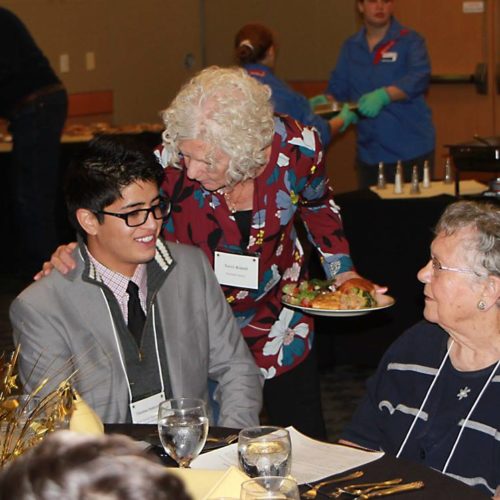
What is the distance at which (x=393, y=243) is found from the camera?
16.8 feet

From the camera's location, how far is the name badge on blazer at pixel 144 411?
8.71 feet

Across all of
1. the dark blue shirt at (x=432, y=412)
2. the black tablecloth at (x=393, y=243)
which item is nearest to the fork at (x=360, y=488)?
the dark blue shirt at (x=432, y=412)

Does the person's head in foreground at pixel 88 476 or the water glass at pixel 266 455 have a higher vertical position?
the person's head in foreground at pixel 88 476

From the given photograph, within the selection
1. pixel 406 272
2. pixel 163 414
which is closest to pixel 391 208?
pixel 406 272

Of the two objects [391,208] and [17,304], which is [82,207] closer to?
[17,304]

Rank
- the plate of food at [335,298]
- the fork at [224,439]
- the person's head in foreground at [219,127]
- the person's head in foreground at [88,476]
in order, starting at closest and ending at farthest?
the person's head in foreground at [88,476]
the fork at [224,439]
the person's head in foreground at [219,127]
the plate of food at [335,298]

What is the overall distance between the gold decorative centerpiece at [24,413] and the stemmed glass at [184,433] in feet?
0.65

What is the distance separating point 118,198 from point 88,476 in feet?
6.15

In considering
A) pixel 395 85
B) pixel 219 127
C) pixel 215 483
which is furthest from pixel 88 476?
pixel 395 85

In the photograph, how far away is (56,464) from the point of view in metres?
0.91

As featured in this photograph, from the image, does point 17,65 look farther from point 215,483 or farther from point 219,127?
point 215,483

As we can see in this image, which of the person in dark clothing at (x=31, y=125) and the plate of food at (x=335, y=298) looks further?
the person in dark clothing at (x=31, y=125)

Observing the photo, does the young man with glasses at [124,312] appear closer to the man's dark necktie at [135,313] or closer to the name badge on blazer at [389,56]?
the man's dark necktie at [135,313]

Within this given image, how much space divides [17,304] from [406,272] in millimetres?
2736
